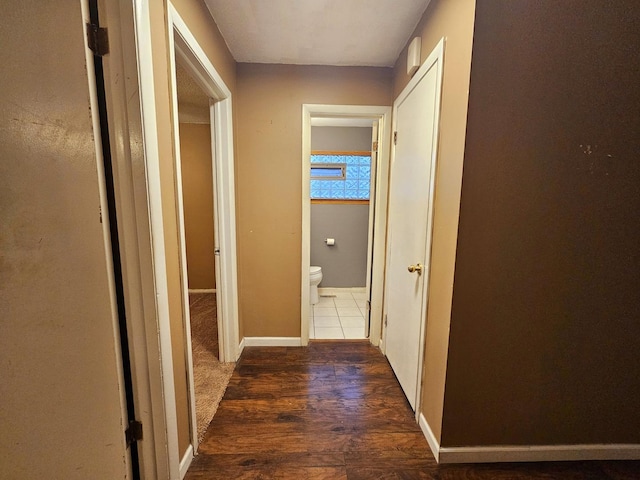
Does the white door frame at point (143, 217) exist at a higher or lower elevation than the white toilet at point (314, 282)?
higher

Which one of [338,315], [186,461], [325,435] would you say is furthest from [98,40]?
[338,315]

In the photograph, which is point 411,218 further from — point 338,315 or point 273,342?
point 338,315

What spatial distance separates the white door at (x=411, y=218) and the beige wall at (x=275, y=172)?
0.51 m

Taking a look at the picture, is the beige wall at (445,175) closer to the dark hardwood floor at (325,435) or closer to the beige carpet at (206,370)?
the dark hardwood floor at (325,435)

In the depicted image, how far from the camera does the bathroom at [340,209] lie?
11.4ft

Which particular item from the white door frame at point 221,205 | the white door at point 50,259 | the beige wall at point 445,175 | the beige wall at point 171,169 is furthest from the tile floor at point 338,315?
the white door at point 50,259

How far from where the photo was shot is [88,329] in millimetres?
704

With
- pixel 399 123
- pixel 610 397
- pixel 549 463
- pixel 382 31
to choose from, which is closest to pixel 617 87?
pixel 399 123

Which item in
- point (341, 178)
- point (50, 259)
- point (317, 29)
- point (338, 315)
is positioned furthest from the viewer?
point (341, 178)

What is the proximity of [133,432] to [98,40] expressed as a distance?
140 centimetres

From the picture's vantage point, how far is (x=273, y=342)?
231cm

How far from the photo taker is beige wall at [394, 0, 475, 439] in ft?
3.57

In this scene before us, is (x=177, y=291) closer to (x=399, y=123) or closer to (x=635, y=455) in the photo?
(x=399, y=123)

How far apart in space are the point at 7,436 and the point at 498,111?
5.47 ft
